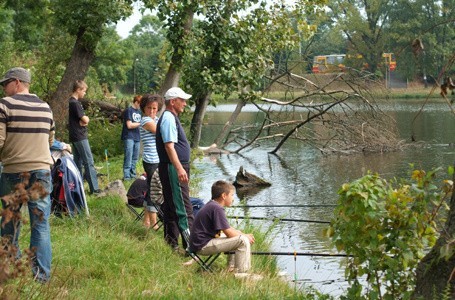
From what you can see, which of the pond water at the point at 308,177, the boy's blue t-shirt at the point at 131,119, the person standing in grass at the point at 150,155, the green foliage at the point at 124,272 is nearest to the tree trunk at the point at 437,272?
the green foliage at the point at 124,272

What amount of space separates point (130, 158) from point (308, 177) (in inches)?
264

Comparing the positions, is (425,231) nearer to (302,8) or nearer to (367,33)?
(302,8)

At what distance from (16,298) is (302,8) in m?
13.5

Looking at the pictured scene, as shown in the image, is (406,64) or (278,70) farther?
(406,64)

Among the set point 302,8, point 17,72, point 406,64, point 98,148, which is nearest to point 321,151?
point 302,8

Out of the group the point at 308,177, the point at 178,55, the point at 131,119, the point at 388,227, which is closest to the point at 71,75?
the point at 178,55

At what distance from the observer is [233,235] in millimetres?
6797

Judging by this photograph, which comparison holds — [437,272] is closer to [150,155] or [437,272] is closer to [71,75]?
[150,155]

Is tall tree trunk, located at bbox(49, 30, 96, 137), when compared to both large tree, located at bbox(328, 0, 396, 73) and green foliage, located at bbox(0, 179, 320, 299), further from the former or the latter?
large tree, located at bbox(328, 0, 396, 73)

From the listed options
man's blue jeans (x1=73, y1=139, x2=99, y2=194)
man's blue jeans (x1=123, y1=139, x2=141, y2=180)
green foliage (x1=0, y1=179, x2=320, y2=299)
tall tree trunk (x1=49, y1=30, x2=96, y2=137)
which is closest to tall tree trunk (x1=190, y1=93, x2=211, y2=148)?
tall tree trunk (x1=49, y1=30, x2=96, y2=137)

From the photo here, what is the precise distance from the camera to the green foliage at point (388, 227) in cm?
517

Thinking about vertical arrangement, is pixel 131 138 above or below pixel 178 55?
below

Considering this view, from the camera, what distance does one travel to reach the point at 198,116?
59.7 ft

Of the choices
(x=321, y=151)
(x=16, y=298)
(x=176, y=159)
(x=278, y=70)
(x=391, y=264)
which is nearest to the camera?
(x=16, y=298)
